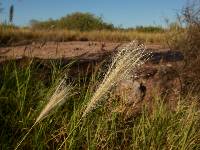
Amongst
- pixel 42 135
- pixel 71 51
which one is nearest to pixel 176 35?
pixel 71 51

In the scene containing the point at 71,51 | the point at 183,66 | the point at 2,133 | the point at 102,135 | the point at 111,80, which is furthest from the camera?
the point at 71,51

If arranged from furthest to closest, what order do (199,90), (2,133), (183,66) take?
(183,66)
(199,90)
(2,133)

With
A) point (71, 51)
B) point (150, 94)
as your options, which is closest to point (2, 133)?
point (150, 94)

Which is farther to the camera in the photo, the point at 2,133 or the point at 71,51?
the point at 71,51

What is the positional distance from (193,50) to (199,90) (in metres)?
0.77

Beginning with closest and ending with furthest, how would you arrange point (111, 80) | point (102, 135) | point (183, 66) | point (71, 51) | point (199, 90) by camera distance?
1. point (111, 80)
2. point (102, 135)
3. point (199, 90)
4. point (183, 66)
5. point (71, 51)

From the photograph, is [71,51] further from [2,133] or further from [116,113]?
[2,133]

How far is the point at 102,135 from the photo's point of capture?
4730mm

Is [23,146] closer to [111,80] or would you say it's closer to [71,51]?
[111,80]

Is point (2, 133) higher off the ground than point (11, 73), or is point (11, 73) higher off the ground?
point (11, 73)

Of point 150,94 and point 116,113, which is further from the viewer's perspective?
point 150,94

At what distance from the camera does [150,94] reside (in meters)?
6.66

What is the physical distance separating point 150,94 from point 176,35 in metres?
1.22

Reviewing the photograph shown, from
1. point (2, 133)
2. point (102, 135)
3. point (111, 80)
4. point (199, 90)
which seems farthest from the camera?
point (199, 90)
